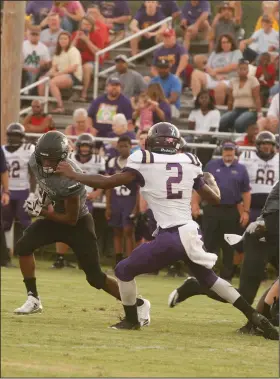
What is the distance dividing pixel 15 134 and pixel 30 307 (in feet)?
20.4

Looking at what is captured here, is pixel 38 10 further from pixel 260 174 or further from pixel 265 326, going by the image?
pixel 265 326

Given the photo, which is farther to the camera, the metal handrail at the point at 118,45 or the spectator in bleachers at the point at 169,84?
the metal handrail at the point at 118,45

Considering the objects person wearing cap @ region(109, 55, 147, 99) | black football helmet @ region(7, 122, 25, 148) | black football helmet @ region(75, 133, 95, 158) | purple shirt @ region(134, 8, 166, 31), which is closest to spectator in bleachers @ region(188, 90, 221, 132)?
person wearing cap @ region(109, 55, 147, 99)

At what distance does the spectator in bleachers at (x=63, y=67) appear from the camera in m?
→ 18.6

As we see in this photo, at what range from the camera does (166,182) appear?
911 cm

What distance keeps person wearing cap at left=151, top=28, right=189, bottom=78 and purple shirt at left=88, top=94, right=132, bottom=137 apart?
4.92ft

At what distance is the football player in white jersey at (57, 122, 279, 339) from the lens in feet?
29.6

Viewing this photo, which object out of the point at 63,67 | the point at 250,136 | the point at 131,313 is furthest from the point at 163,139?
the point at 63,67

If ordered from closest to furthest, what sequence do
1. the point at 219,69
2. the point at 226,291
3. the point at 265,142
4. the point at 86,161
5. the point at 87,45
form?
the point at 226,291, the point at 265,142, the point at 86,161, the point at 219,69, the point at 87,45

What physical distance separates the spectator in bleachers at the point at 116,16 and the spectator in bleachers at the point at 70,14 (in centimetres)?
39

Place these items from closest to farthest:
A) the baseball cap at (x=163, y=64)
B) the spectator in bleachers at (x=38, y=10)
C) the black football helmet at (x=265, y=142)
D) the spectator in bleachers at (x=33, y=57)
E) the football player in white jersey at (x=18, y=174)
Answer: the black football helmet at (x=265, y=142) < the football player in white jersey at (x=18, y=174) < the baseball cap at (x=163, y=64) < the spectator in bleachers at (x=33, y=57) < the spectator in bleachers at (x=38, y=10)

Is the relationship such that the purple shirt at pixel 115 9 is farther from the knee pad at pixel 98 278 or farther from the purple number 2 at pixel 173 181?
the purple number 2 at pixel 173 181

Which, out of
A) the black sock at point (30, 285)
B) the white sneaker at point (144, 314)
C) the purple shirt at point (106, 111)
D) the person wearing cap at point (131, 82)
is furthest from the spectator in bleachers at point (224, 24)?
the white sneaker at point (144, 314)

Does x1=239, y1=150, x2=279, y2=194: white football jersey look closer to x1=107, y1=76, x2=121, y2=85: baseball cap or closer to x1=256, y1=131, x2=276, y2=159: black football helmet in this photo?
x1=256, y1=131, x2=276, y2=159: black football helmet
